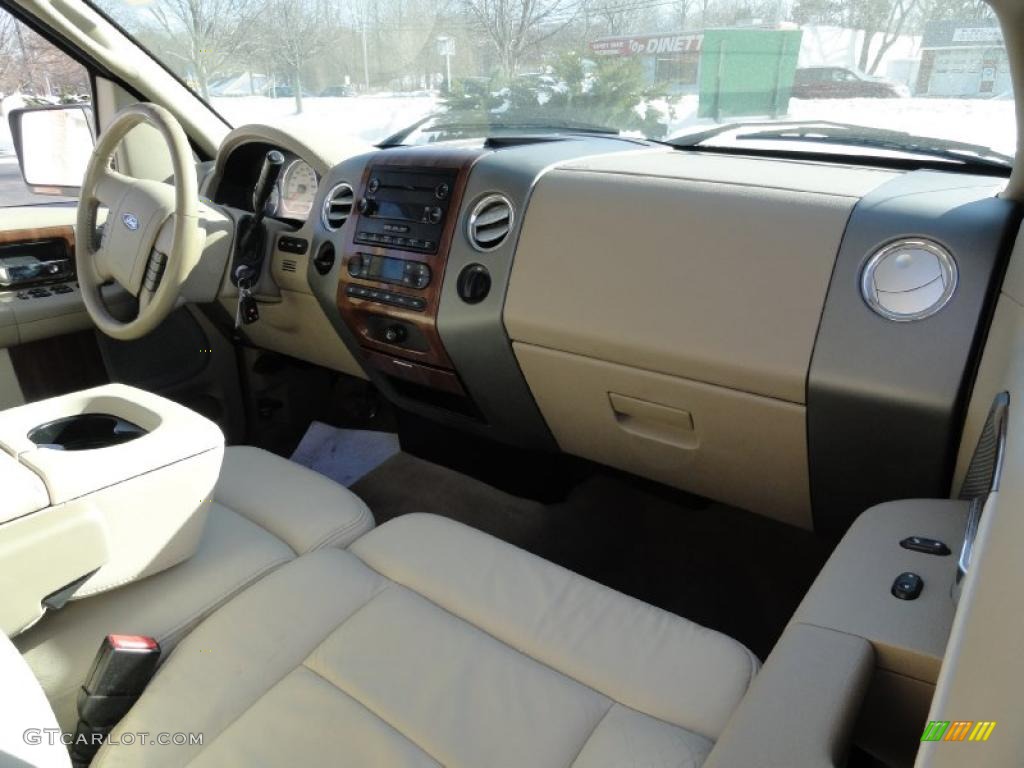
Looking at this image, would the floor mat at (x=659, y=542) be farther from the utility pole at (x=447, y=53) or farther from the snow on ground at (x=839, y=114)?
the utility pole at (x=447, y=53)

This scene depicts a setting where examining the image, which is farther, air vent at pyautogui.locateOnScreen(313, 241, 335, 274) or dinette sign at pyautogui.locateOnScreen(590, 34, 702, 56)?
air vent at pyautogui.locateOnScreen(313, 241, 335, 274)

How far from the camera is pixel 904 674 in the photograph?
0.85 meters

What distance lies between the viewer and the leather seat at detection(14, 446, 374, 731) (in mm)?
1106

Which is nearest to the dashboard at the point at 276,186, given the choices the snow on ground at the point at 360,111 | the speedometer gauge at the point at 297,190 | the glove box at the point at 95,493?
the speedometer gauge at the point at 297,190

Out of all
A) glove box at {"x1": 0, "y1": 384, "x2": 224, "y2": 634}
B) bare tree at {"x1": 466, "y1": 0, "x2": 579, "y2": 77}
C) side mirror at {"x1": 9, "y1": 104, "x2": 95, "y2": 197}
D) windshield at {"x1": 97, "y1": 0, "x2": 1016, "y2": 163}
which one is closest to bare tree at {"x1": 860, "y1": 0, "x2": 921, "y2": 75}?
windshield at {"x1": 97, "y1": 0, "x2": 1016, "y2": 163}

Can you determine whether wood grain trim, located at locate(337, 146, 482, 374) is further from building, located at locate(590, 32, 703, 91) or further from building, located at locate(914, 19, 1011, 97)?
building, located at locate(914, 19, 1011, 97)

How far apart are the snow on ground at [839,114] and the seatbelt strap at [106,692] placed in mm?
1501

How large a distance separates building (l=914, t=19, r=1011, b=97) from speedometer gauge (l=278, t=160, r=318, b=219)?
157 centimetres

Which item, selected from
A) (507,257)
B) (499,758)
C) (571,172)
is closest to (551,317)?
(507,257)

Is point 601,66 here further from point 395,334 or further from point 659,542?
point 659,542

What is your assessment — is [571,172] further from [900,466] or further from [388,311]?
[900,466]

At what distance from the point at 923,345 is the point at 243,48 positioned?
2.15 metres

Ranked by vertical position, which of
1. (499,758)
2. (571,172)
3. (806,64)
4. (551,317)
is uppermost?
(806,64)

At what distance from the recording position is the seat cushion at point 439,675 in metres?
0.95
